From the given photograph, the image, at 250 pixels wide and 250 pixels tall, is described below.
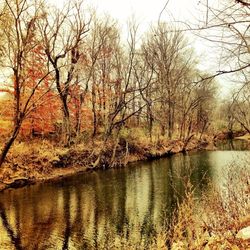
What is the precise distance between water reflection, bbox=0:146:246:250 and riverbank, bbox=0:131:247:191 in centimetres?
219

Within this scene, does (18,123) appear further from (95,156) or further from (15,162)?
(95,156)

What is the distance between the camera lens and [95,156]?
30.1 m

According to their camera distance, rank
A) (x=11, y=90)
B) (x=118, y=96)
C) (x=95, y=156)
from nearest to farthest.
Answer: (x=11, y=90), (x=95, y=156), (x=118, y=96)

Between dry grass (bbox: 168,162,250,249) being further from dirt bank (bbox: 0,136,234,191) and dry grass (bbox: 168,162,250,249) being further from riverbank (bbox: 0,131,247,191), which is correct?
riverbank (bbox: 0,131,247,191)

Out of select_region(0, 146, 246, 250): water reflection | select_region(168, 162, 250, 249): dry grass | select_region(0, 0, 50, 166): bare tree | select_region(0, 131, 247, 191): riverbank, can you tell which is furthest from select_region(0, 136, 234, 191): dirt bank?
select_region(168, 162, 250, 249): dry grass

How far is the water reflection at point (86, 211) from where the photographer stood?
37.6ft

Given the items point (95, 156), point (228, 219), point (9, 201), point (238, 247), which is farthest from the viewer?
point (95, 156)

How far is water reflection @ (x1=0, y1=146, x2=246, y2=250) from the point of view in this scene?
1147cm

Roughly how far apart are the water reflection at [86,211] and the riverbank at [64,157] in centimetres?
219

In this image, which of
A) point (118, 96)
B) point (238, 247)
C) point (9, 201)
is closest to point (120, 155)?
point (118, 96)

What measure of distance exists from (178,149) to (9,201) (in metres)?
26.1

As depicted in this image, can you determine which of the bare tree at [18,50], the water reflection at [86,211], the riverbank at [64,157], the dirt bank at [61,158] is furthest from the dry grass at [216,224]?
the riverbank at [64,157]

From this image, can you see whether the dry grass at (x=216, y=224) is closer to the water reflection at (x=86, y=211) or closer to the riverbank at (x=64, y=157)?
the water reflection at (x=86, y=211)

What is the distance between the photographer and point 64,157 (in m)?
27.5
